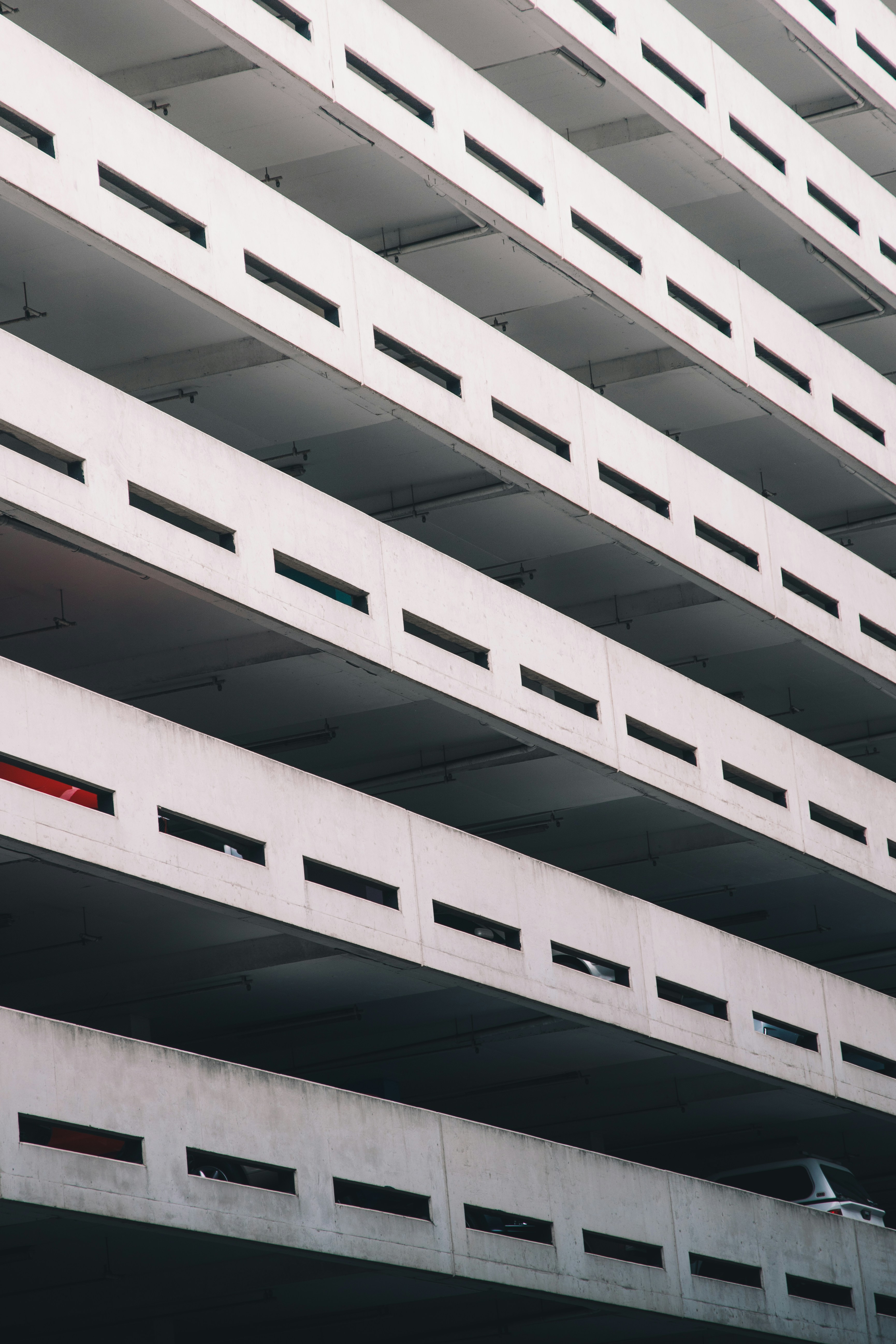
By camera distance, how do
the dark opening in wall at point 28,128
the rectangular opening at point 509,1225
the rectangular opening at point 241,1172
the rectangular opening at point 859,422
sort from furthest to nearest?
the rectangular opening at point 859,422 < the rectangular opening at point 509,1225 < the dark opening in wall at point 28,128 < the rectangular opening at point 241,1172

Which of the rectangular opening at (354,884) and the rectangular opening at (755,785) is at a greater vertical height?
the rectangular opening at (755,785)

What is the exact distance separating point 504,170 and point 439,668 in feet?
18.0

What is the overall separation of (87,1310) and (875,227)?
16508 millimetres

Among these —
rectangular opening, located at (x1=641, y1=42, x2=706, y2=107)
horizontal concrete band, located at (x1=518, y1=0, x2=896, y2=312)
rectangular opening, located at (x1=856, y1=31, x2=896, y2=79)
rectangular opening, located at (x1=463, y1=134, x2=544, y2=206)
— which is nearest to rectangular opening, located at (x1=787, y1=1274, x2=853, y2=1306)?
rectangular opening, located at (x1=463, y1=134, x2=544, y2=206)

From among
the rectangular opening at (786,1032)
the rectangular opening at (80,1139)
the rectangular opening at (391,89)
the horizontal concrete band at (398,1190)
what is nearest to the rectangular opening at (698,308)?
the rectangular opening at (391,89)

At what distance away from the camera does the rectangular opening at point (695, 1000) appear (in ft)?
77.2

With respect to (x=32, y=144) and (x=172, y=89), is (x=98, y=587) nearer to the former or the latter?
(x=32, y=144)

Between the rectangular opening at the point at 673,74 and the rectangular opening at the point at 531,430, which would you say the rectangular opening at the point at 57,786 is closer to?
the rectangular opening at the point at 531,430

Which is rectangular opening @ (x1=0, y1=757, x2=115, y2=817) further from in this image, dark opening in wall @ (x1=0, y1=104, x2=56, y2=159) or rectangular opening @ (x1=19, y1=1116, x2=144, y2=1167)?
dark opening in wall @ (x1=0, y1=104, x2=56, y2=159)

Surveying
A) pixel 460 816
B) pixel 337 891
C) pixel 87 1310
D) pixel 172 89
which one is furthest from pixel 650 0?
pixel 87 1310

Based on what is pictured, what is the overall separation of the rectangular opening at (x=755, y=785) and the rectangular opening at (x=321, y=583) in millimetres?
5914

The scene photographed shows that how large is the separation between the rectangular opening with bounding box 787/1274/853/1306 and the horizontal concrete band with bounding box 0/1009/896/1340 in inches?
4.2

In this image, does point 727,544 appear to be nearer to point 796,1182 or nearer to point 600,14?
point 600,14

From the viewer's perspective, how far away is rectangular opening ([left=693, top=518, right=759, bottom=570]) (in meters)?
25.2
